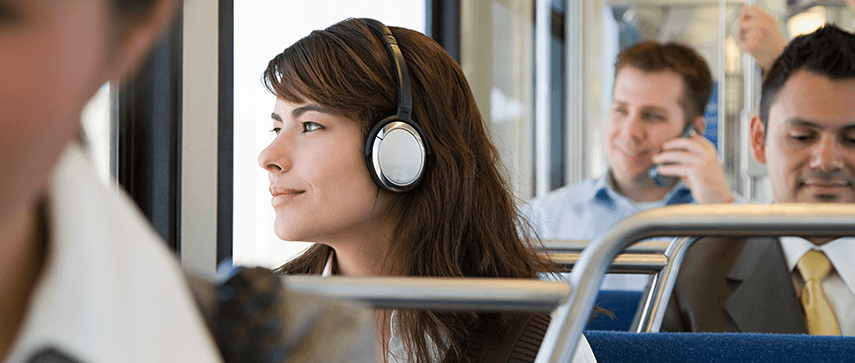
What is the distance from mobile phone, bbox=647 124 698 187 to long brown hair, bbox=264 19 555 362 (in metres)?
1.37

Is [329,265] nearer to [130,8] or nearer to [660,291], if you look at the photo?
[660,291]

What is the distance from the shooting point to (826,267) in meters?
1.36

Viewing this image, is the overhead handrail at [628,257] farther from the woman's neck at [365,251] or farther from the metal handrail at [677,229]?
the metal handrail at [677,229]

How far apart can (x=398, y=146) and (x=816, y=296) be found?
0.92 metres

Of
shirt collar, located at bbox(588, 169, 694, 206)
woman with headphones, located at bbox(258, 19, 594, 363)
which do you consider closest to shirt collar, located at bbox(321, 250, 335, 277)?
woman with headphones, located at bbox(258, 19, 594, 363)

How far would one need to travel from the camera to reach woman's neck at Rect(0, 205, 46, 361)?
0.56 ft

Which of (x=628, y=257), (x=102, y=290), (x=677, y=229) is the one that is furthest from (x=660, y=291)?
(x=102, y=290)

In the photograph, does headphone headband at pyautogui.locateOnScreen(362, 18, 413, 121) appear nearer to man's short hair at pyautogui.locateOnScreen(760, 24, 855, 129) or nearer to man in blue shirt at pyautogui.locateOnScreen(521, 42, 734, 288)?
man's short hair at pyautogui.locateOnScreen(760, 24, 855, 129)

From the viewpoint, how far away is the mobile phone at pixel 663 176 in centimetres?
217

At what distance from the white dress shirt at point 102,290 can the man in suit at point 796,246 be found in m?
1.37

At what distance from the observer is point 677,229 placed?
48cm

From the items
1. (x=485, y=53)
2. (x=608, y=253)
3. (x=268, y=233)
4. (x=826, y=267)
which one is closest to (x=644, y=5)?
(x=485, y=53)

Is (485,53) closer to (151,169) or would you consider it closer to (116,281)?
(151,169)

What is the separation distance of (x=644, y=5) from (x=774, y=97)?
7.24 ft
